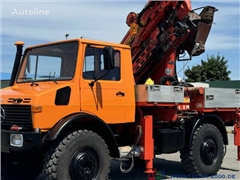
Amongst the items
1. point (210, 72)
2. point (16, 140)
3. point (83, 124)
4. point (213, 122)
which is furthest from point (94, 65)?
point (210, 72)

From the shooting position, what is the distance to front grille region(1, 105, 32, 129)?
18.8 ft

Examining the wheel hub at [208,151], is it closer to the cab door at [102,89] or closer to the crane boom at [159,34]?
the crane boom at [159,34]

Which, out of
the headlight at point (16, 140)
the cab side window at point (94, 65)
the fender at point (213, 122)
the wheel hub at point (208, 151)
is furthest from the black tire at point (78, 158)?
the wheel hub at point (208, 151)

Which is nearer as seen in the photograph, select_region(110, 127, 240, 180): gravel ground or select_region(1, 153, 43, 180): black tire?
select_region(1, 153, 43, 180): black tire

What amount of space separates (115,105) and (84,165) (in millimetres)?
1256

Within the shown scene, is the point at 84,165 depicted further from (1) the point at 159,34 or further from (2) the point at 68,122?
(1) the point at 159,34

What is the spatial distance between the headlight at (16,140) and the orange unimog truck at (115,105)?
20 millimetres

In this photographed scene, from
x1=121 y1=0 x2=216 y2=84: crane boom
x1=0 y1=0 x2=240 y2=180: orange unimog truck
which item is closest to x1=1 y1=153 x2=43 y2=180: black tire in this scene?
x1=0 y1=0 x2=240 y2=180: orange unimog truck

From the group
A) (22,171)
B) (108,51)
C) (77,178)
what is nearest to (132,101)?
(108,51)

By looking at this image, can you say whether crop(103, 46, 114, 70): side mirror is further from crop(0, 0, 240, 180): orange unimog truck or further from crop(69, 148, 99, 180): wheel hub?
crop(69, 148, 99, 180): wheel hub

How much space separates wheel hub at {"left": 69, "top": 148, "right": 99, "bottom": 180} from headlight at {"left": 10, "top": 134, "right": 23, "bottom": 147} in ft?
2.71

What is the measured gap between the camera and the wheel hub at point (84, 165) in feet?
18.8

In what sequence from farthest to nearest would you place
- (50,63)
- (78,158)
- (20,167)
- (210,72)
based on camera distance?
(210,72) < (20,167) < (50,63) < (78,158)

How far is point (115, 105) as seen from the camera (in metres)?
6.61
